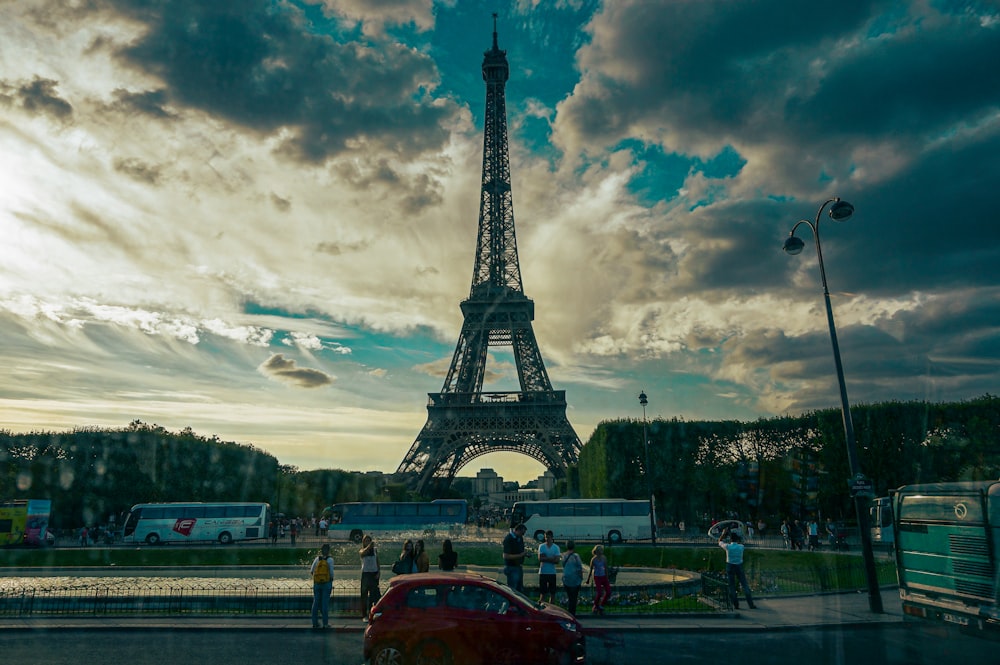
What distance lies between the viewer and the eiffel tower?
69125 millimetres

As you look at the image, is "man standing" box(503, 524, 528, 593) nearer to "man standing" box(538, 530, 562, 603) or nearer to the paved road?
"man standing" box(538, 530, 562, 603)

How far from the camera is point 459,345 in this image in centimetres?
7581

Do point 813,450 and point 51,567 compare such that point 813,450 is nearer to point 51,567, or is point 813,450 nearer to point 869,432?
point 869,432

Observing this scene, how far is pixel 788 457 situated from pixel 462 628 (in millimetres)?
46648

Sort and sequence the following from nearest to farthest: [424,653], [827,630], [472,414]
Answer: [424,653]
[827,630]
[472,414]

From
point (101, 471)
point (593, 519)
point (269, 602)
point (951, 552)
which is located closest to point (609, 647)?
point (951, 552)

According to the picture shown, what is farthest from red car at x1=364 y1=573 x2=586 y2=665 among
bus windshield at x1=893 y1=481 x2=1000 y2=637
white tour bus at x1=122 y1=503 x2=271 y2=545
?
white tour bus at x1=122 y1=503 x2=271 y2=545

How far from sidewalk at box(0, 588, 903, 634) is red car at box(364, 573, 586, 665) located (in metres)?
3.65

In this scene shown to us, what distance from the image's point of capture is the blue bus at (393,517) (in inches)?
1838

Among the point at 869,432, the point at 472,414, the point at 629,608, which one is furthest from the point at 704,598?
the point at 472,414

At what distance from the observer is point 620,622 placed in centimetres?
1483

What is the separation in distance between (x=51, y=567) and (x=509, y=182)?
6271 centimetres

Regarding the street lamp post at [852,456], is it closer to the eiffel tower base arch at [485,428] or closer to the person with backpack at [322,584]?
the person with backpack at [322,584]

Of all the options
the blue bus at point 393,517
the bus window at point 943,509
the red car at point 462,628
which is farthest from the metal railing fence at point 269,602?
the blue bus at point 393,517
